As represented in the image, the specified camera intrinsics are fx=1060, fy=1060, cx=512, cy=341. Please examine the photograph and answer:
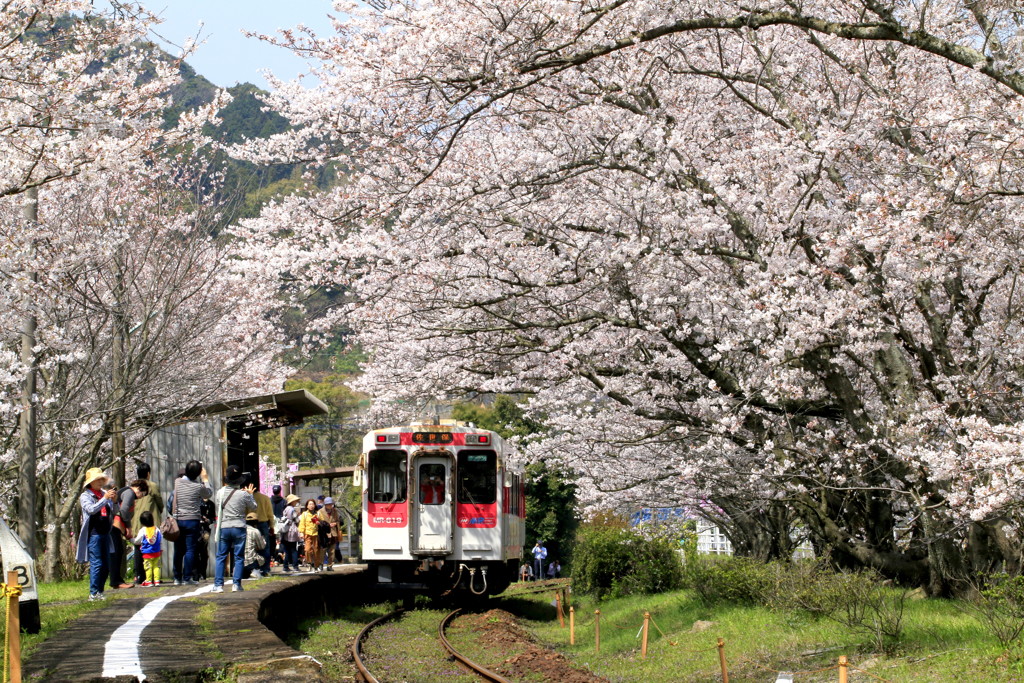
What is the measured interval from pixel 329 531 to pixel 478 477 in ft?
13.6

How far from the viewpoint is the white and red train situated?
16.3 m

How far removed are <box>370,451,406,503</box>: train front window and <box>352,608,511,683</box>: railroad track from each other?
180 cm

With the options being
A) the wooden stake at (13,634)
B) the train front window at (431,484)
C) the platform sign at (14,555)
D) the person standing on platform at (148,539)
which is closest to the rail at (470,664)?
the train front window at (431,484)

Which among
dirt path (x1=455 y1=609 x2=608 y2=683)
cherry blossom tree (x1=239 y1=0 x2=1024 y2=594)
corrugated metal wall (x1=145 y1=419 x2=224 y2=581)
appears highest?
cherry blossom tree (x1=239 y1=0 x2=1024 y2=594)

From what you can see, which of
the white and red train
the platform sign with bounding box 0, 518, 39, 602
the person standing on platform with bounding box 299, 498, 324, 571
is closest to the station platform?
the platform sign with bounding box 0, 518, 39, 602

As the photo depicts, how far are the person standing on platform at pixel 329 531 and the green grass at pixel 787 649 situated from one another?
4977 millimetres

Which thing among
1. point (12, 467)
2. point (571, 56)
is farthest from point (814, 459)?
point (12, 467)

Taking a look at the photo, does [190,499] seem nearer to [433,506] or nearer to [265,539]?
[265,539]

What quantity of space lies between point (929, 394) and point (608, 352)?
439cm

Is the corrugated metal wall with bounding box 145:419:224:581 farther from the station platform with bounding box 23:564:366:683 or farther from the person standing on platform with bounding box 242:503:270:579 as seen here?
the station platform with bounding box 23:564:366:683

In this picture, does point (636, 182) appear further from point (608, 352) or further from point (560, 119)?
point (608, 352)

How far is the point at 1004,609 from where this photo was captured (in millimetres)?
8234

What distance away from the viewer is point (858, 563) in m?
13.3

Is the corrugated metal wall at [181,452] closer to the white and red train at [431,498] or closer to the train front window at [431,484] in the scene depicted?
the white and red train at [431,498]
